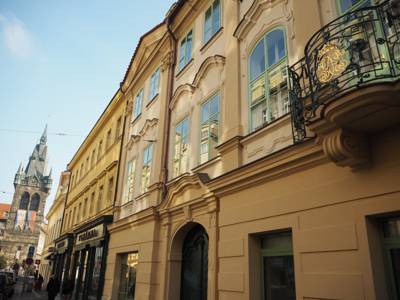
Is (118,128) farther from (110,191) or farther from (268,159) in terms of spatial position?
(268,159)

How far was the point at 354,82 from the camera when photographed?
4629mm

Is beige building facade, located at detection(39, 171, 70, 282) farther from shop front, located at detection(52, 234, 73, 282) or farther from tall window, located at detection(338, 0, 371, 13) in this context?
tall window, located at detection(338, 0, 371, 13)

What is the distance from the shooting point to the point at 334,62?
4.68 metres

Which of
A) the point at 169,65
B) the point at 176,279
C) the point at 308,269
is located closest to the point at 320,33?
the point at 308,269

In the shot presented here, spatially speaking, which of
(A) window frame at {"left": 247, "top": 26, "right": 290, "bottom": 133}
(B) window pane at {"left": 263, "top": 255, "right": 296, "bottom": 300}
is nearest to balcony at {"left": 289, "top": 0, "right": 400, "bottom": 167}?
(A) window frame at {"left": 247, "top": 26, "right": 290, "bottom": 133}

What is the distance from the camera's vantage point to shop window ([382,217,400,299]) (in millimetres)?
4367

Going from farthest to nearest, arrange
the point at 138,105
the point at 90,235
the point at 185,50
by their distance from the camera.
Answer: the point at 90,235 → the point at 138,105 → the point at 185,50

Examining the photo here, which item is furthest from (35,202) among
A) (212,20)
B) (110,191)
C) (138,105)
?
(212,20)

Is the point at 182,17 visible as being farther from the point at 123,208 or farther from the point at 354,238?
the point at 354,238

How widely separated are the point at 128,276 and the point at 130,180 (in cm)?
390

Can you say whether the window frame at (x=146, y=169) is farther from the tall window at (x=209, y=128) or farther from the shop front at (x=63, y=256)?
the shop front at (x=63, y=256)

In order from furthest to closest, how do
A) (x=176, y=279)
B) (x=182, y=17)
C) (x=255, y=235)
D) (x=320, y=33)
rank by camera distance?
1. (x=182, y=17)
2. (x=176, y=279)
3. (x=255, y=235)
4. (x=320, y=33)

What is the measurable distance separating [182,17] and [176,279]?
852cm

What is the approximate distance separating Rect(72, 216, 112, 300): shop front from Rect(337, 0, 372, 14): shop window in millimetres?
12664
